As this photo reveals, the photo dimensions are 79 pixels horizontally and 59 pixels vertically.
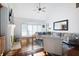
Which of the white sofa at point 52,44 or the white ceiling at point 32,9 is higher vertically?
the white ceiling at point 32,9

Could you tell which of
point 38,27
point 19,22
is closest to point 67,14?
point 38,27

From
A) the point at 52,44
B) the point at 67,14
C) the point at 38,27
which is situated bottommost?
the point at 52,44

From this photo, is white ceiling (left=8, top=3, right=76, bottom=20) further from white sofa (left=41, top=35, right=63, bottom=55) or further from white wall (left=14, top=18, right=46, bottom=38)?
white sofa (left=41, top=35, right=63, bottom=55)

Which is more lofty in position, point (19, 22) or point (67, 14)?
point (67, 14)

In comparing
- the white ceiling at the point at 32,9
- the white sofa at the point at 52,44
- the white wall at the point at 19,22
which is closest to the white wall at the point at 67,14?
the white ceiling at the point at 32,9

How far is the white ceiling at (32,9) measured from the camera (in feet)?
6.05

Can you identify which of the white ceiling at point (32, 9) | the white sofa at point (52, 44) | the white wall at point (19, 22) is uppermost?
the white ceiling at point (32, 9)

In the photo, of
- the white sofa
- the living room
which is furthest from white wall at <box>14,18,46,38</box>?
the white sofa

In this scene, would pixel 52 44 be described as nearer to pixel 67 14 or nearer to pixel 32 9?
pixel 67 14

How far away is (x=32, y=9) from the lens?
1.86 metres

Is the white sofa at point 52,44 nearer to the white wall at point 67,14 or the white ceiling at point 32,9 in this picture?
the white wall at point 67,14

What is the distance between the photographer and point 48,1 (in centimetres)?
185

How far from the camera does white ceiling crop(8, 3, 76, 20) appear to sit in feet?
6.05

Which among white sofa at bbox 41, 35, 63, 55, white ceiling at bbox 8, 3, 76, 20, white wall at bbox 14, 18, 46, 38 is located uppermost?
white ceiling at bbox 8, 3, 76, 20
